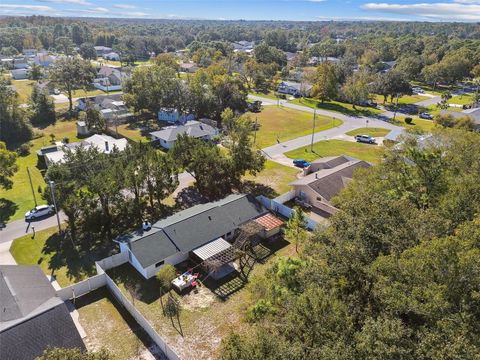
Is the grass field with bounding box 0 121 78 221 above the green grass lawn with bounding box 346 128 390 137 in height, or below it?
below

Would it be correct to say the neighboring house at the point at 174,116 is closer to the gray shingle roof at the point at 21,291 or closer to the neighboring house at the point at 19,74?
the gray shingle roof at the point at 21,291

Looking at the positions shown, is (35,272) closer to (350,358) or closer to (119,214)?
(119,214)

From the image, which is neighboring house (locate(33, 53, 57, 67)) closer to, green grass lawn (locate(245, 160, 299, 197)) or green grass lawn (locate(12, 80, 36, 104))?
green grass lawn (locate(12, 80, 36, 104))

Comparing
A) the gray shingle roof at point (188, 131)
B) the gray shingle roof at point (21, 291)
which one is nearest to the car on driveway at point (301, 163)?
the gray shingle roof at point (188, 131)

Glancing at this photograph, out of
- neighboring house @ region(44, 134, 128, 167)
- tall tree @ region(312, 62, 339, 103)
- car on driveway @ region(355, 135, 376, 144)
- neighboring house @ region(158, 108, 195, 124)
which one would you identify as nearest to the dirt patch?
neighboring house @ region(44, 134, 128, 167)

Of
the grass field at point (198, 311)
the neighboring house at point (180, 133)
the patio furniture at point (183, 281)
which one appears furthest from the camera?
the neighboring house at point (180, 133)

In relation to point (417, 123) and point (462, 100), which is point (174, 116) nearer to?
point (417, 123)

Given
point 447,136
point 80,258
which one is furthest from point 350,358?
point 447,136
